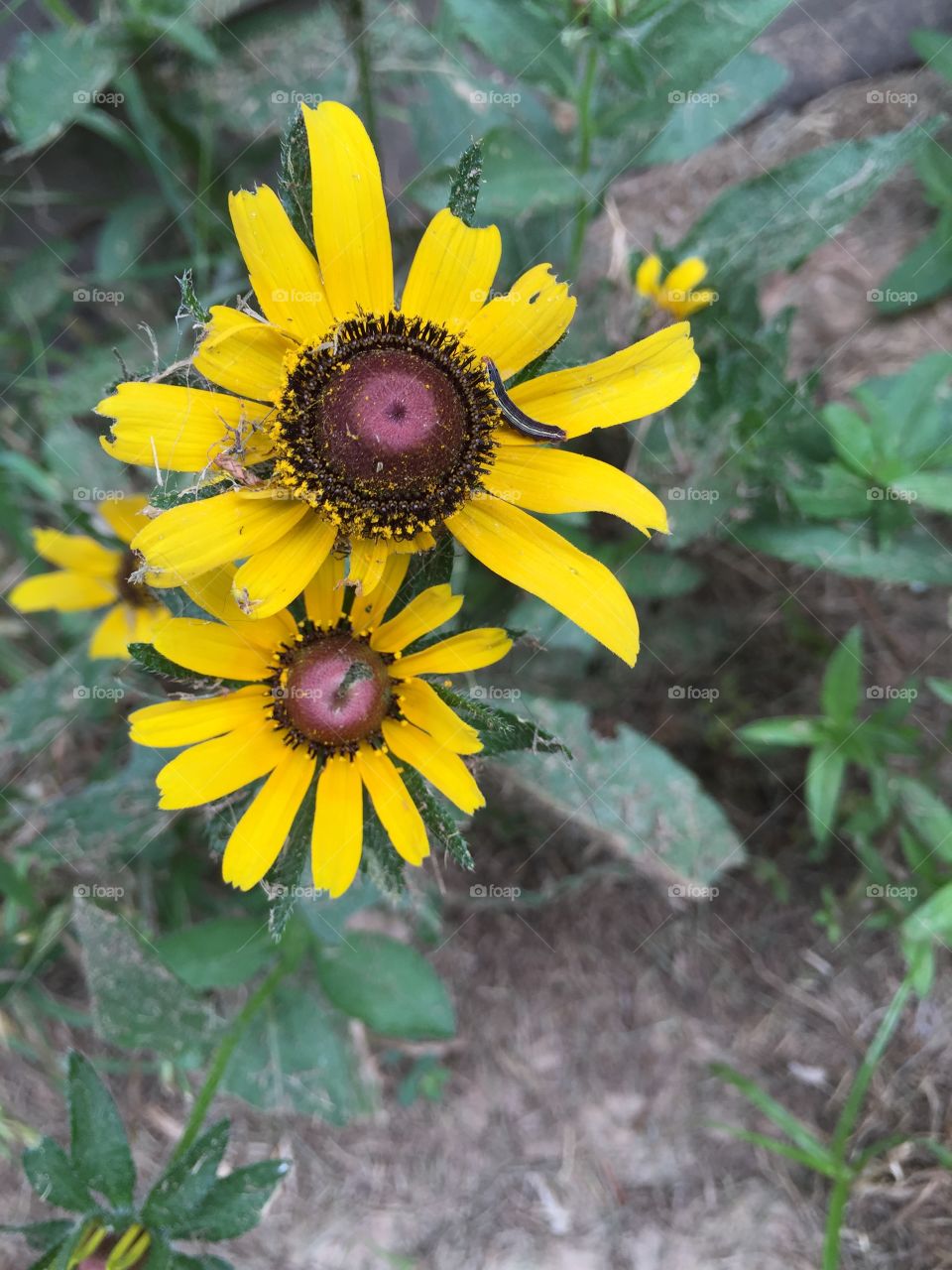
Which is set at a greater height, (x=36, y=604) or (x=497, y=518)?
(x=497, y=518)

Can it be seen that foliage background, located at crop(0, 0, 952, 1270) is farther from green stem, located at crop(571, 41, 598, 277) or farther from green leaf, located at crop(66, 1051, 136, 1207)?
green leaf, located at crop(66, 1051, 136, 1207)

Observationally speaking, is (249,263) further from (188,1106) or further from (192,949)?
(188,1106)

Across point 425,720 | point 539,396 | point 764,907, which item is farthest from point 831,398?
point 425,720
